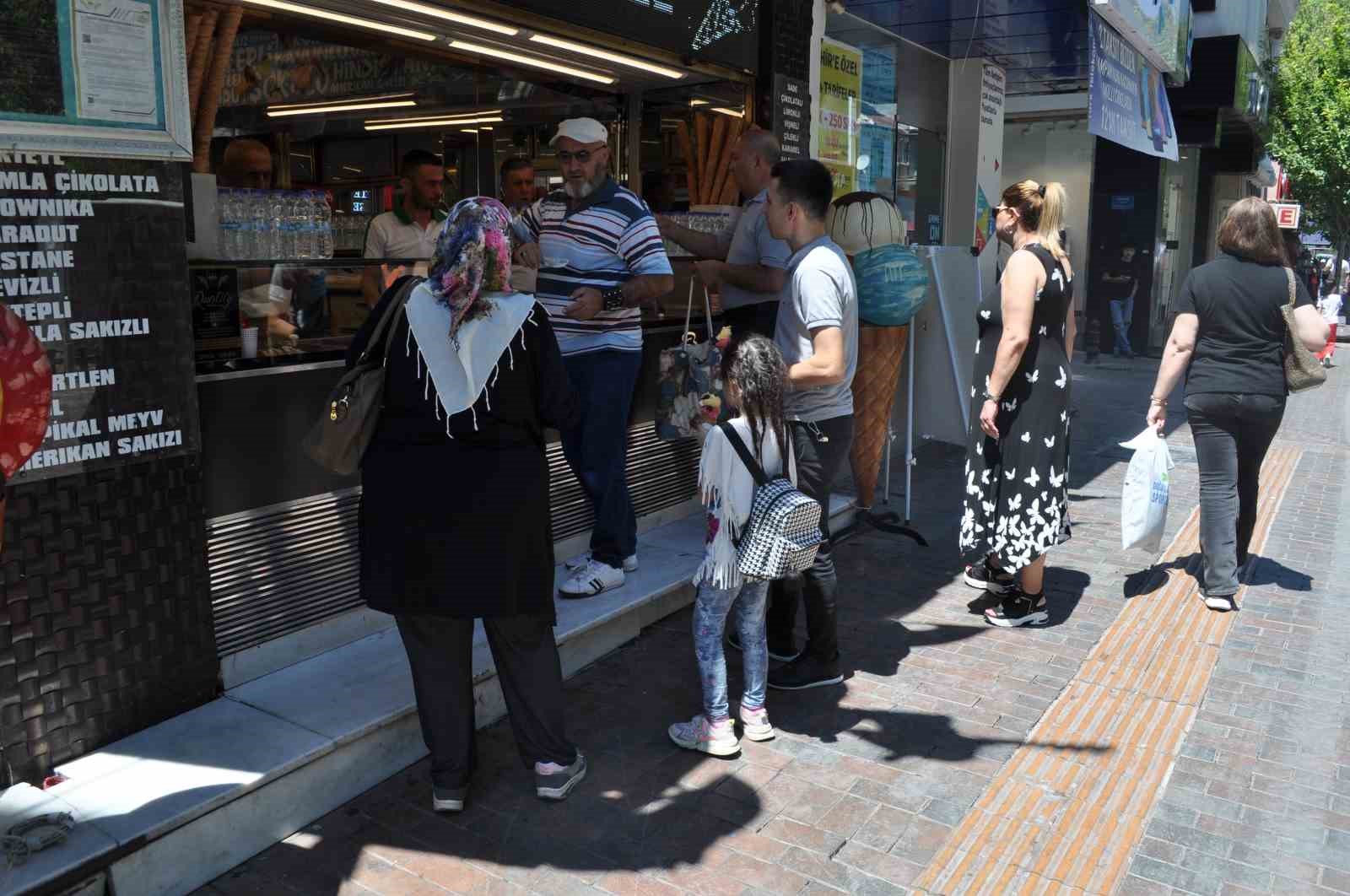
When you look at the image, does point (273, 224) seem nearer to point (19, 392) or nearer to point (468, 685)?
point (19, 392)

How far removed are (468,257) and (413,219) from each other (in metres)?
3.06

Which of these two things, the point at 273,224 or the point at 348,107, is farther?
the point at 348,107

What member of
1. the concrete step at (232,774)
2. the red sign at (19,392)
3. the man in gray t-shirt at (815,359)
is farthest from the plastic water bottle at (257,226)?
the man in gray t-shirt at (815,359)

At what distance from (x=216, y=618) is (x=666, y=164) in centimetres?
436

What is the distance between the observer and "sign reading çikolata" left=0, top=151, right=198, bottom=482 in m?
3.05

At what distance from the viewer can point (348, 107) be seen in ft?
26.0

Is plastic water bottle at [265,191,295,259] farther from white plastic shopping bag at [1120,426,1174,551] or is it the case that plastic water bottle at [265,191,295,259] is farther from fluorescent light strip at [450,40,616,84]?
white plastic shopping bag at [1120,426,1174,551]

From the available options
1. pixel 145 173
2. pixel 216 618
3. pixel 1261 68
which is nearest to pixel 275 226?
pixel 145 173

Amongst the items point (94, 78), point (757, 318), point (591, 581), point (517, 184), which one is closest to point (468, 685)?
point (591, 581)

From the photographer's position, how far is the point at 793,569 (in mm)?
3631

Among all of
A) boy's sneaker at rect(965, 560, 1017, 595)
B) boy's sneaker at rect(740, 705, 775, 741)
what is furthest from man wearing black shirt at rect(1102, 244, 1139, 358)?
boy's sneaker at rect(740, 705, 775, 741)

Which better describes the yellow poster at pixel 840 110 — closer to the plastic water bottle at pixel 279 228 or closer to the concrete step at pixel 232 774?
the plastic water bottle at pixel 279 228

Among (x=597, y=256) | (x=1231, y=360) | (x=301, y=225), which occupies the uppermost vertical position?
(x=301, y=225)

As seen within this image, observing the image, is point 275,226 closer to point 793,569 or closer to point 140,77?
point 140,77
